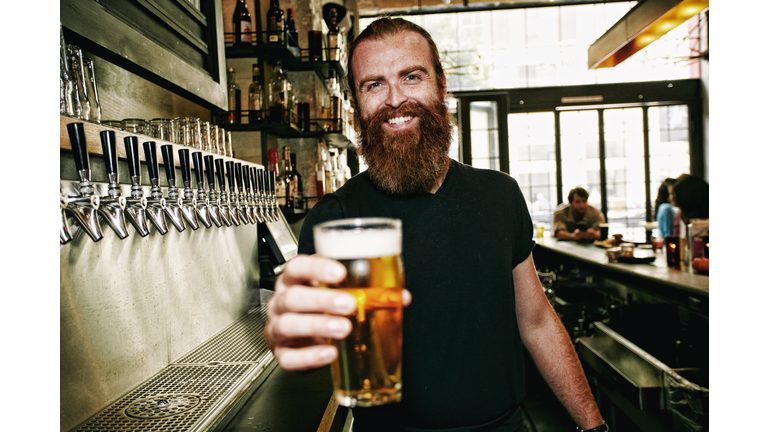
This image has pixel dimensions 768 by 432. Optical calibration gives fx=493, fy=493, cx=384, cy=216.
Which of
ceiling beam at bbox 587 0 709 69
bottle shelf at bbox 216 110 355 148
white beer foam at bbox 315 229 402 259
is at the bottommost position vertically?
white beer foam at bbox 315 229 402 259

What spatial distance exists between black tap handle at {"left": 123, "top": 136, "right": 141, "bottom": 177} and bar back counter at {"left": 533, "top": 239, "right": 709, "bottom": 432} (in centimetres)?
216

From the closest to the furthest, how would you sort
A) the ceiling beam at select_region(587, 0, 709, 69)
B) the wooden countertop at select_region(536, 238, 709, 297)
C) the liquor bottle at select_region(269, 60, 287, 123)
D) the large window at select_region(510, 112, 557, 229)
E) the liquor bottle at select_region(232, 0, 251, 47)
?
the wooden countertop at select_region(536, 238, 709, 297) → the liquor bottle at select_region(232, 0, 251, 47) → the ceiling beam at select_region(587, 0, 709, 69) → the liquor bottle at select_region(269, 60, 287, 123) → the large window at select_region(510, 112, 557, 229)

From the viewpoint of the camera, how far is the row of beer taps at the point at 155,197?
1018mm

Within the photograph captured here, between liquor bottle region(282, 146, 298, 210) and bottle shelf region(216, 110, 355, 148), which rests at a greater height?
bottle shelf region(216, 110, 355, 148)

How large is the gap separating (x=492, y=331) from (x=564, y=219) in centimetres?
564

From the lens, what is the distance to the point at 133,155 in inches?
47.5

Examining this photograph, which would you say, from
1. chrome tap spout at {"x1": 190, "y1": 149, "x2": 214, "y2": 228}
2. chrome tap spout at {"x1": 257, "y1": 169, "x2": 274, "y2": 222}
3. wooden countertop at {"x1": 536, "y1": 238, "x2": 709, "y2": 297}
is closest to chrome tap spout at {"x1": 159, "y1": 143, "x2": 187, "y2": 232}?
chrome tap spout at {"x1": 190, "y1": 149, "x2": 214, "y2": 228}

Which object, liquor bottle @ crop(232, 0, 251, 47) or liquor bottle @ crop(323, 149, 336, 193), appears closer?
liquor bottle @ crop(232, 0, 251, 47)

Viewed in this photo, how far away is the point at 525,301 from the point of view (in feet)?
4.28

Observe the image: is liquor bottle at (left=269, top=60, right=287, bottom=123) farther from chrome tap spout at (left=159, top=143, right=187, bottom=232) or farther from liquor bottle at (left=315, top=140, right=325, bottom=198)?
chrome tap spout at (left=159, top=143, right=187, bottom=232)

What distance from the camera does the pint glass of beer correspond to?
1.77 ft

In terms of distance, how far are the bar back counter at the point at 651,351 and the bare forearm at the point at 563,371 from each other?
1013 millimetres
